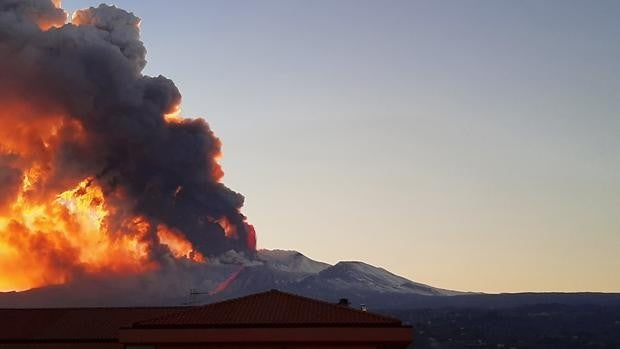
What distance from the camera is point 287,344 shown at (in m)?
33.0

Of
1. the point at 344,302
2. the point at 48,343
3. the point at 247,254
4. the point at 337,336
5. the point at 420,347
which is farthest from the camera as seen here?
the point at 420,347

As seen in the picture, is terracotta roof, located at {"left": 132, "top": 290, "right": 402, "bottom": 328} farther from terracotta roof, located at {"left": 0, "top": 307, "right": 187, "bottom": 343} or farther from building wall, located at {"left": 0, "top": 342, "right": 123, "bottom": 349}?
building wall, located at {"left": 0, "top": 342, "right": 123, "bottom": 349}

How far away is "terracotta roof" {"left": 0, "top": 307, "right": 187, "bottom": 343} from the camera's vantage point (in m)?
49.9

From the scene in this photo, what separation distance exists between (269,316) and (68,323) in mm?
A: 23049

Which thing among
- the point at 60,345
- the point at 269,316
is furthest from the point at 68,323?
the point at 269,316

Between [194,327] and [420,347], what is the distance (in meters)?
174

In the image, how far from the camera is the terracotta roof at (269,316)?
1303 inches

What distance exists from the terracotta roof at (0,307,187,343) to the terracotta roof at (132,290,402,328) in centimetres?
1480

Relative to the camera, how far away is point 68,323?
5203 cm

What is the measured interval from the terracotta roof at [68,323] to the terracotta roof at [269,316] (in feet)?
48.6

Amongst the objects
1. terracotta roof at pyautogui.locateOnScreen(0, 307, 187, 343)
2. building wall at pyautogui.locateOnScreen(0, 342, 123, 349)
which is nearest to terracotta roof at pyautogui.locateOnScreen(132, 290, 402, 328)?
terracotta roof at pyautogui.locateOnScreen(0, 307, 187, 343)

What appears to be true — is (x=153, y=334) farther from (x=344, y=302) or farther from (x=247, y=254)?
(x=247, y=254)

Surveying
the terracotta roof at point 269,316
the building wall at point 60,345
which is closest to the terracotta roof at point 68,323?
Result: the building wall at point 60,345

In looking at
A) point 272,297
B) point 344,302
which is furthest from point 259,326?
point 344,302
